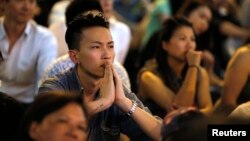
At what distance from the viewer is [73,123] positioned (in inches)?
127

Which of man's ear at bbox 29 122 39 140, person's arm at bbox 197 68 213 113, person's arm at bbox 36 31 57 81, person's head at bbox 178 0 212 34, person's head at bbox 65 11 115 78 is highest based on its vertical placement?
person's head at bbox 178 0 212 34

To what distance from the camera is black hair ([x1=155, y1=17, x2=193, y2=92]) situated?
5695mm

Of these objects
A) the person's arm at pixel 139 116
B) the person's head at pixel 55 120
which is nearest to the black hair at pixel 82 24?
Result: the person's arm at pixel 139 116

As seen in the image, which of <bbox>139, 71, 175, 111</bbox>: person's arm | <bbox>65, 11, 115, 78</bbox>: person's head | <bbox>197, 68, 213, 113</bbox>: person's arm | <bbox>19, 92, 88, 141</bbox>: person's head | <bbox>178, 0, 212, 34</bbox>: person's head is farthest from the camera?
<bbox>178, 0, 212, 34</bbox>: person's head

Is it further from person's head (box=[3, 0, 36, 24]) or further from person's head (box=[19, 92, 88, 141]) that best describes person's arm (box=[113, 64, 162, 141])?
person's head (box=[3, 0, 36, 24])

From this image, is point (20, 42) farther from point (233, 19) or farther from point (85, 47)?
point (233, 19)

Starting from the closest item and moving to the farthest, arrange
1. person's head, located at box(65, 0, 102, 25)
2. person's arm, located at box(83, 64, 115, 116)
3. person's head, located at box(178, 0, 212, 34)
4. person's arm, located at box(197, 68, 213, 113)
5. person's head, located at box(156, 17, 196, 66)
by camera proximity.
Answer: person's arm, located at box(83, 64, 115, 116) < person's head, located at box(65, 0, 102, 25) < person's arm, located at box(197, 68, 213, 113) < person's head, located at box(156, 17, 196, 66) < person's head, located at box(178, 0, 212, 34)

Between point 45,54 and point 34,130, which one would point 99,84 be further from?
point 45,54

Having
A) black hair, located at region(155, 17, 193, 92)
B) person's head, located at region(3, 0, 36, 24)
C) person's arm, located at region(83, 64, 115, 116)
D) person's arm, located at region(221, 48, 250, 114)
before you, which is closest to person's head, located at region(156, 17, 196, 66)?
black hair, located at region(155, 17, 193, 92)

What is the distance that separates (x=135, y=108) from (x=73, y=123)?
830 mm

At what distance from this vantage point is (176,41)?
19.1 feet

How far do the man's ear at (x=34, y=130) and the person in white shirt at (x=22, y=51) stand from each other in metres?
2.62

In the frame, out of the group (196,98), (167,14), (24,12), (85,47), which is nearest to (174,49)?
(196,98)

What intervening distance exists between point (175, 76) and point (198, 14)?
1768mm
